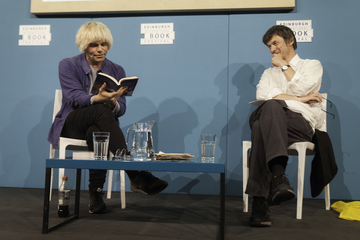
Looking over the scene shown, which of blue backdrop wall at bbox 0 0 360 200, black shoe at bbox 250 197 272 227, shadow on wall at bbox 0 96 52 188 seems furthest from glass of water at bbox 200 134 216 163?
shadow on wall at bbox 0 96 52 188

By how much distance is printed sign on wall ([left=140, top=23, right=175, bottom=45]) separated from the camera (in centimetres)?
282

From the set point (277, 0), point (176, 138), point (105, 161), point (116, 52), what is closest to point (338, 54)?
point (277, 0)

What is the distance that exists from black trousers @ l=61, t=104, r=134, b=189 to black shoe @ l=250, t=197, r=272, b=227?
697mm

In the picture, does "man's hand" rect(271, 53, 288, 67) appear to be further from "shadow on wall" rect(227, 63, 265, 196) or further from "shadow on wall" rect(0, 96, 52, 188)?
"shadow on wall" rect(0, 96, 52, 188)

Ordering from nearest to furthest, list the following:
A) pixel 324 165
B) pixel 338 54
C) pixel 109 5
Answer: pixel 324 165 < pixel 338 54 < pixel 109 5

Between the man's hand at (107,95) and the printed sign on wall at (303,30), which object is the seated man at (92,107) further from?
the printed sign on wall at (303,30)

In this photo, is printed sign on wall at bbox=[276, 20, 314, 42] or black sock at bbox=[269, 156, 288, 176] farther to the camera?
printed sign on wall at bbox=[276, 20, 314, 42]

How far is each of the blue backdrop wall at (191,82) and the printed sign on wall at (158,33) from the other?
49 mm

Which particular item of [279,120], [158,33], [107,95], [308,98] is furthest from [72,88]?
[308,98]

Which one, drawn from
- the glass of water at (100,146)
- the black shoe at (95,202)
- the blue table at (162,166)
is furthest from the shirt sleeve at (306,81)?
the black shoe at (95,202)

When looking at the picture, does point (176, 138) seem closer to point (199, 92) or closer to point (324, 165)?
point (199, 92)

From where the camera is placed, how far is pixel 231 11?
2801mm

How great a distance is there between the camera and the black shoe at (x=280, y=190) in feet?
4.57

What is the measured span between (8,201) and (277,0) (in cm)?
281
